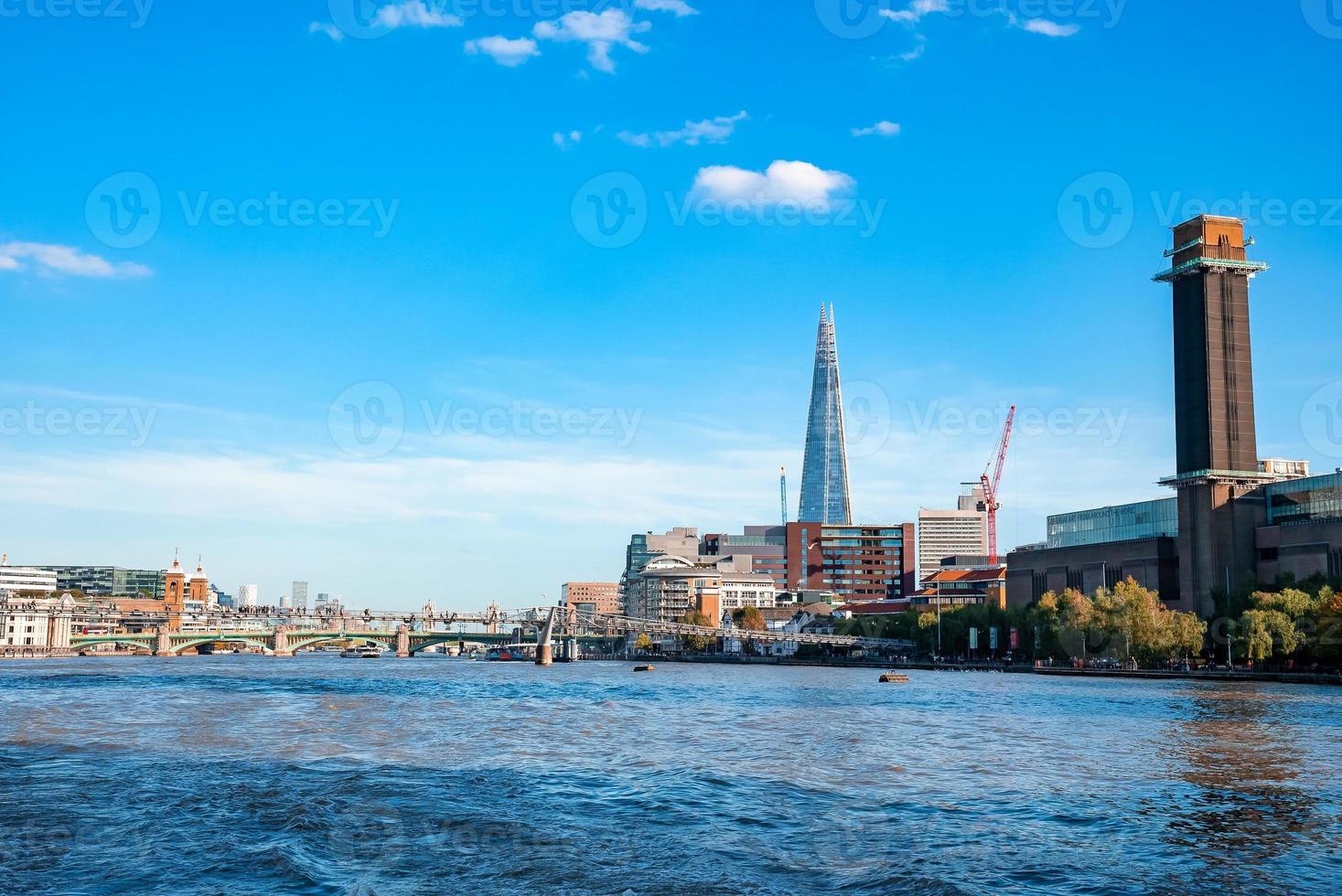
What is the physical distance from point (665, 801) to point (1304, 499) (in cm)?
13582

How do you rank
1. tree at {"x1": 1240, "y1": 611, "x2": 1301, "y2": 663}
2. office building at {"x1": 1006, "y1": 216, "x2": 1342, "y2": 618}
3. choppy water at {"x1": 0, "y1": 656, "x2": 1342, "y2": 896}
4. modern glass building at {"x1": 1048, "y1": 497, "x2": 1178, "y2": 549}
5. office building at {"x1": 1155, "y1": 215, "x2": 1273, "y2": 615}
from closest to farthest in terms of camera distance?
choppy water at {"x1": 0, "y1": 656, "x2": 1342, "y2": 896} → tree at {"x1": 1240, "y1": 611, "x2": 1301, "y2": 663} → office building at {"x1": 1006, "y1": 216, "x2": 1342, "y2": 618} → office building at {"x1": 1155, "y1": 215, "x2": 1273, "y2": 615} → modern glass building at {"x1": 1048, "y1": 497, "x2": 1178, "y2": 549}

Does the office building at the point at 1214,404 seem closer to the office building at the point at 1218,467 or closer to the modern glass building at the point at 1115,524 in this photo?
the office building at the point at 1218,467

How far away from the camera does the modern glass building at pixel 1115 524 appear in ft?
545

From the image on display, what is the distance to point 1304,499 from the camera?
14638 cm

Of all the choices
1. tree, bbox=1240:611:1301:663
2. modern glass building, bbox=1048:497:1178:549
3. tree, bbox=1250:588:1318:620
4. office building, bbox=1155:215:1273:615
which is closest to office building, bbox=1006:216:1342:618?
office building, bbox=1155:215:1273:615

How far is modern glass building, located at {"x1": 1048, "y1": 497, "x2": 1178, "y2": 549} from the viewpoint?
545 ft

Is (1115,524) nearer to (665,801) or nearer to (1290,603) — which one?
(1290,603)

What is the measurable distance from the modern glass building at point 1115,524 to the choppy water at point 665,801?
97783 millimetres

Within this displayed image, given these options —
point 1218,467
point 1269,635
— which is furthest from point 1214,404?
point 1269,635

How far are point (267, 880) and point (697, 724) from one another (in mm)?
42806

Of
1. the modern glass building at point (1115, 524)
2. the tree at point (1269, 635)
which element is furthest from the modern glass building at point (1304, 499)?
the tree at point (1269, 635)

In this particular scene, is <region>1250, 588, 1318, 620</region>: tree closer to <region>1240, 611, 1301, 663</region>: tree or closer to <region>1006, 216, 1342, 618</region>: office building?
<region>1240, 611, 1301, 663</region>: tree

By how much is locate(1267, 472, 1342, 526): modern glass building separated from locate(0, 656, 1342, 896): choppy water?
80.6 metres

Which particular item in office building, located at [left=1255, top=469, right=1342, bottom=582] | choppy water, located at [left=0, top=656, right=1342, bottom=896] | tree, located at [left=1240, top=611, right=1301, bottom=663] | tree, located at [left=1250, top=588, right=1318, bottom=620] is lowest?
choppy water, located at [left=0, top=656, right=1342, bottom=896]
